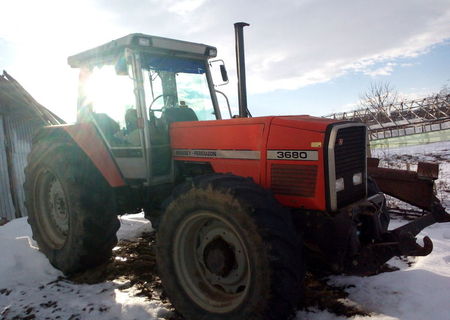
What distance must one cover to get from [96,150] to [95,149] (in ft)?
0.05

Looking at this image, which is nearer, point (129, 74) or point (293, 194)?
point (293, 194)

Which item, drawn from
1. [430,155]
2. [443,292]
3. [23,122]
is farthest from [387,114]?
[443,292]

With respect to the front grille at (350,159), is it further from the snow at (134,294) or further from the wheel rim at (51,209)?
the wheel rim at (51,209)

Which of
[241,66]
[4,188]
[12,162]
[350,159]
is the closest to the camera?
[350,159]

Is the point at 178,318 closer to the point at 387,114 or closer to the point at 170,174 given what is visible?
the point at 170,174

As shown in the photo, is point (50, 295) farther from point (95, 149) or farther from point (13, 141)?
point (13, 141)

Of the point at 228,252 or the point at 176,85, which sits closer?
the point at 228,252

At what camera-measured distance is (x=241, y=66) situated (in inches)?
184

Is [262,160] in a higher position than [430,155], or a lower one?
higher

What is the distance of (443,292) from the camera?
3010mm

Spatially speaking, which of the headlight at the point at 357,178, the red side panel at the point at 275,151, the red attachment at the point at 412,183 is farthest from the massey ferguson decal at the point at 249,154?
the red attachment at the point at 412,183

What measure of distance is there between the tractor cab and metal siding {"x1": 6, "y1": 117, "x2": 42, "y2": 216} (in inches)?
301

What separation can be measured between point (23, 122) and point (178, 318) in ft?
34.0

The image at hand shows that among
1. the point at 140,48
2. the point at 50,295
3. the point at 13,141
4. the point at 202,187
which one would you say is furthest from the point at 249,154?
the point at 13,141
